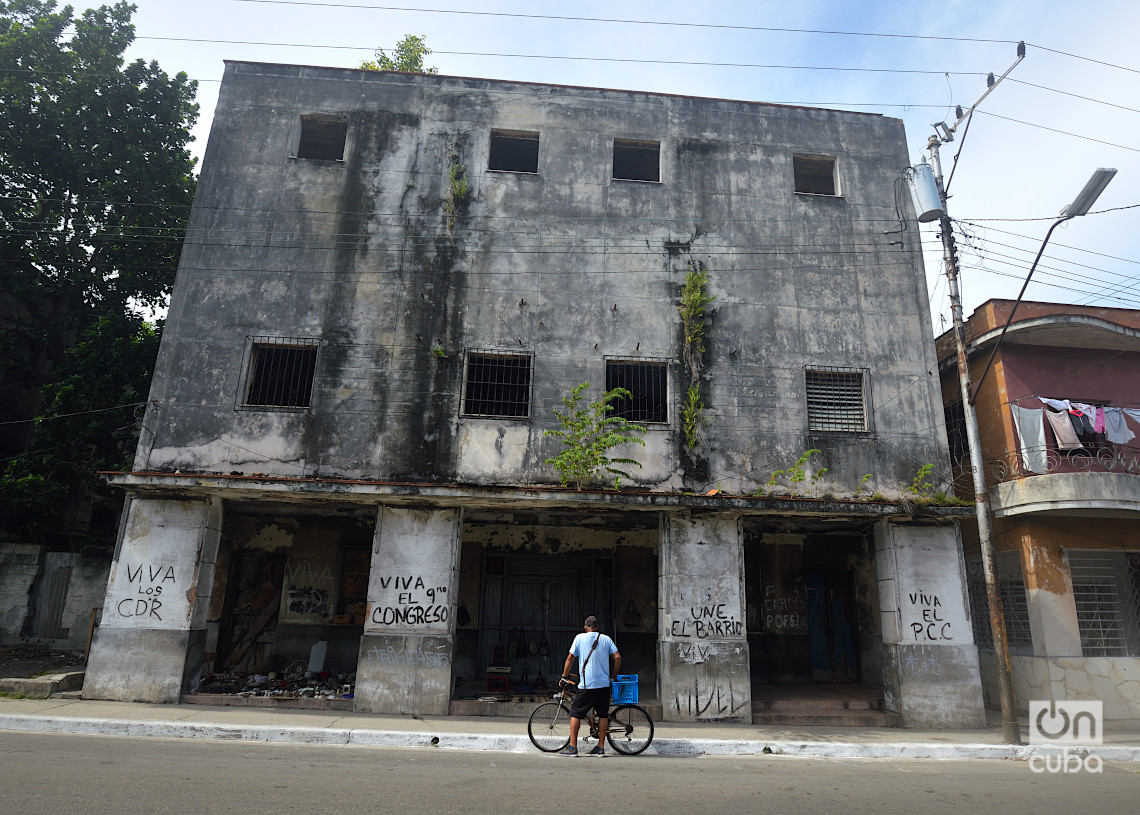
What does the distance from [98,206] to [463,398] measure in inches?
478

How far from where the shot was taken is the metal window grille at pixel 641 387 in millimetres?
12531

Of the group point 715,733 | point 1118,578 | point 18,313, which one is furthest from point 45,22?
point 1118,578

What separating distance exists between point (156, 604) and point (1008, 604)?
51.1 feet

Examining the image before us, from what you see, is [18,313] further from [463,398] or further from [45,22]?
[463,398]

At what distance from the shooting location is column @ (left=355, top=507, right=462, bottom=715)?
1077cm

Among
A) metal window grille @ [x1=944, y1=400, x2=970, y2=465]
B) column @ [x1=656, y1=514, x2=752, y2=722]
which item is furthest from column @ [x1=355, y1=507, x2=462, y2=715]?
metal window grille @ [x1=944, y1=400, x2=970, y2=465]

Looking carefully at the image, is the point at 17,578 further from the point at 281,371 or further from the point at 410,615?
the point at 410,615

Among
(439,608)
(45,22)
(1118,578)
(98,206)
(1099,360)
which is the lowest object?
(439,608)

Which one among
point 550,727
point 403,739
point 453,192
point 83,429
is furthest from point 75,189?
point 550,727

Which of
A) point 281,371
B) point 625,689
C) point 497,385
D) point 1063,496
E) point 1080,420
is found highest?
point 281,371

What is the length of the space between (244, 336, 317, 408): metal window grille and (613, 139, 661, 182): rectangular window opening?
24.6 ft

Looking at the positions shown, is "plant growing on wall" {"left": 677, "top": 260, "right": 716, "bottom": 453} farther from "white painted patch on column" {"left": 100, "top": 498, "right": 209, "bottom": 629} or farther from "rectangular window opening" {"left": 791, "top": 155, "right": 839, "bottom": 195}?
"white painted patch on column" {"left": 100, "top": 498, "right": 209, "bottom": 629}

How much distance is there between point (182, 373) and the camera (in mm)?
12148

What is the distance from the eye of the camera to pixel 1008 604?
12984 millimetres
